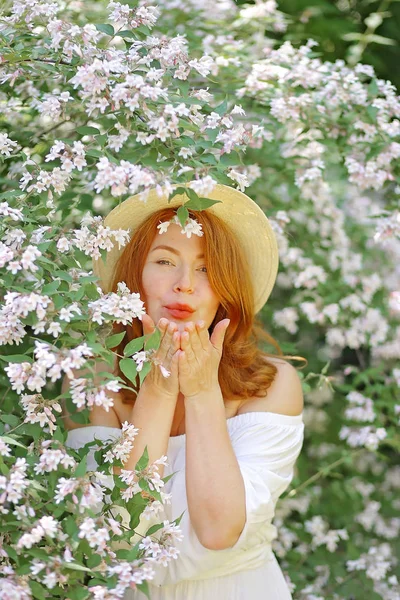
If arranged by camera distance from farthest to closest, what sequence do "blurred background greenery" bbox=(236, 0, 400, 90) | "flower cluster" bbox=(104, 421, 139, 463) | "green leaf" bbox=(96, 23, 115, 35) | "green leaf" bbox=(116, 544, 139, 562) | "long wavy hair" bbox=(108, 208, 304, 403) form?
"blurred background greenery" bbox=(236, 0, 400, 90)
"long wavy hair" bbox=(108, 208, 304, 403)
"green leaf" bbox=(96, 23, 115, 35)
"flower cluster" bbox=(104, 421, 139, 463)
"green leaf" bbox=(116, 544, 139, 562)

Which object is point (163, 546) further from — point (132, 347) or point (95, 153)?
point (95, 153)

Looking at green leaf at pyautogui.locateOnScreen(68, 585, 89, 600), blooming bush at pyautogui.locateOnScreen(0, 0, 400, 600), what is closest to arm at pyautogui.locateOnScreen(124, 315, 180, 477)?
blooming bush at pyautogui.locateOnScreen(0, 0, 400, 600)

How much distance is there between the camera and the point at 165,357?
6.11 ft

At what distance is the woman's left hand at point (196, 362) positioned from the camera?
72.6 inches

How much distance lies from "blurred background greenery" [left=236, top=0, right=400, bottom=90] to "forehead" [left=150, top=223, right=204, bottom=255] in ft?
4.52

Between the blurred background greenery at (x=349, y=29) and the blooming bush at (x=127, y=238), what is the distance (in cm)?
33

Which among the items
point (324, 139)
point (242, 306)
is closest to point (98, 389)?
point (242, 306)

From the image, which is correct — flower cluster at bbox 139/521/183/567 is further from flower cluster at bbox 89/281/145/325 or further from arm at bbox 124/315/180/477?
flower cluster at bbox 89/281/145/325

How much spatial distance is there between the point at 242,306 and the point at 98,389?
749 millimetres

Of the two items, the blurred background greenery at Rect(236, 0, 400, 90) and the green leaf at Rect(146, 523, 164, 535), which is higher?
the blurred background greenery at Rect(236, 0, 400, 90)

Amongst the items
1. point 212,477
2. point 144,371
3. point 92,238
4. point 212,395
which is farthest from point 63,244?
point 212,477

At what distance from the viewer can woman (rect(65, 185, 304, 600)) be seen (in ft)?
6.09

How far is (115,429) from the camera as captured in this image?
6.76 feet

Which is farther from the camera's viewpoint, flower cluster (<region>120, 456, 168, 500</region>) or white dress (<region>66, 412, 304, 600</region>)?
white dress (<region>66, 412, 304, 600</region>)
